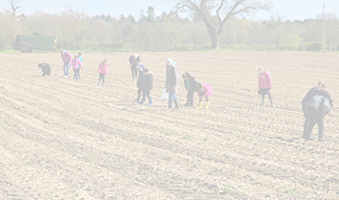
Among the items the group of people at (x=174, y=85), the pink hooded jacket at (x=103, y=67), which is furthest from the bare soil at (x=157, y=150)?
the pink hooded jacket at (x=103, y=67)

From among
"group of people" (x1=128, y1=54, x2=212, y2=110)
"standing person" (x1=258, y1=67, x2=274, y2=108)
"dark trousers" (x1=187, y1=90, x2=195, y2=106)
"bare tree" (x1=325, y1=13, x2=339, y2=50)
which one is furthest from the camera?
"bare tree" (x1=325, y1=13, x2=339, y2=50)

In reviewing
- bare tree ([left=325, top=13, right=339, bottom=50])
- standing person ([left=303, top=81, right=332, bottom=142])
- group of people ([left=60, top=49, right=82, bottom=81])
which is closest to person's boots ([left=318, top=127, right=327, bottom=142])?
standing person ([left=303, top=81, right=332, bottom=142])

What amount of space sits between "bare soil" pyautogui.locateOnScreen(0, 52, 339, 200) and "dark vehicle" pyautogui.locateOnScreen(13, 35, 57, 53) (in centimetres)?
3101

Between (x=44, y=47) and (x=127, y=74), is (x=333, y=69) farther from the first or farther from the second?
(x=44, y=47)

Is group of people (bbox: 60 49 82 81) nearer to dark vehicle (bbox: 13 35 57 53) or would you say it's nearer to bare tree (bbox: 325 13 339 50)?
dark vehicle (bbox: 13 35 57 53)

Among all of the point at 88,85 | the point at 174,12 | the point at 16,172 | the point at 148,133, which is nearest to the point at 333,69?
the point at 88,85

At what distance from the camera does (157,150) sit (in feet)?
27.7

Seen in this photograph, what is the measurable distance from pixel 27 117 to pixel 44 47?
37293 mm

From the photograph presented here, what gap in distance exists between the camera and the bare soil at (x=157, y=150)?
638 cm

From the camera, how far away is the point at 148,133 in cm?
981

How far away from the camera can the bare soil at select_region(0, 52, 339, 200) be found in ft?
20.9

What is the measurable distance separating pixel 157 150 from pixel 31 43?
40.9 meters

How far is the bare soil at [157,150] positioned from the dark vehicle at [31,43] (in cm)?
3101

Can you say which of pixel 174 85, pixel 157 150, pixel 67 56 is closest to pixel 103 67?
pixel 67 56
